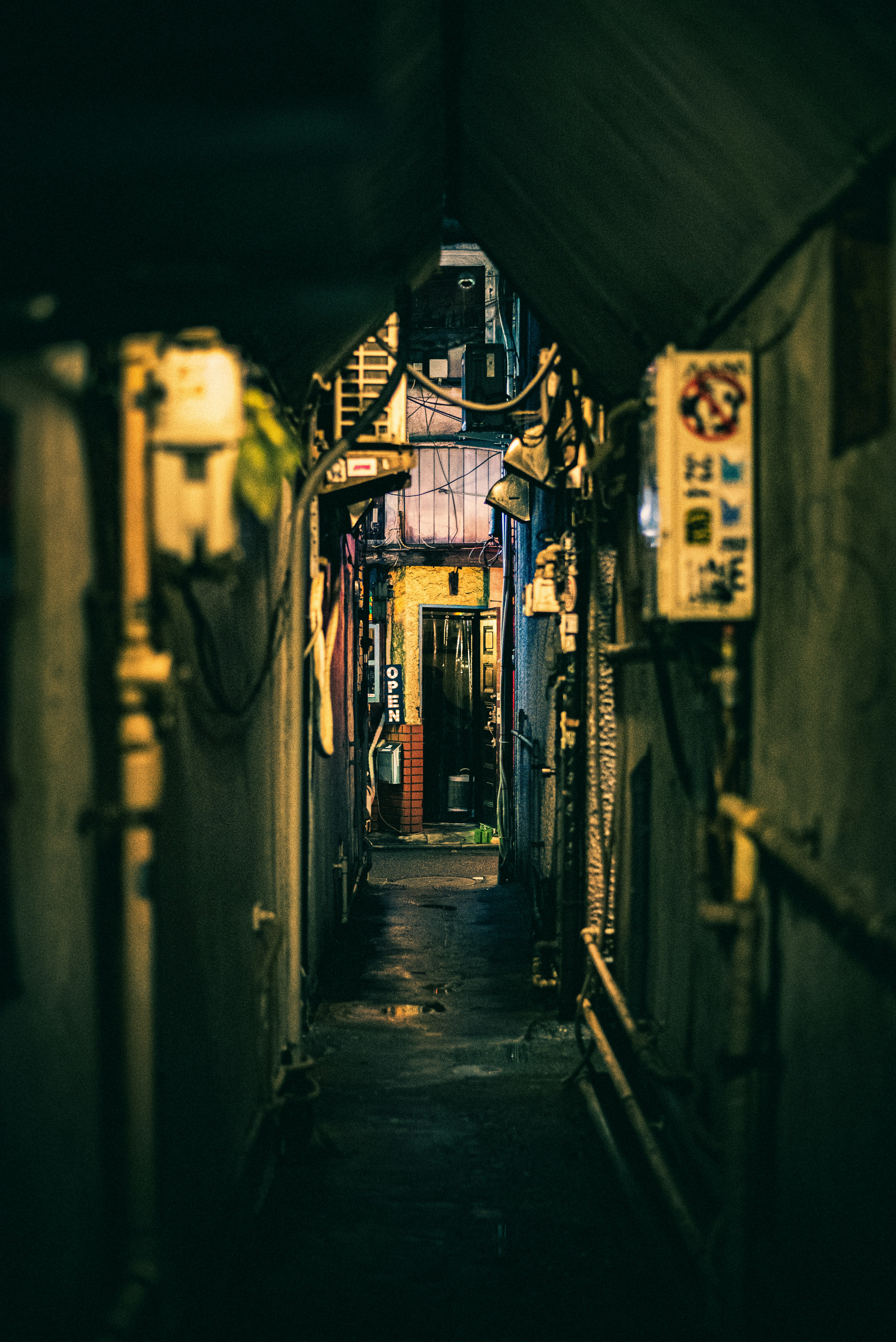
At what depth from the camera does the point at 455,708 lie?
22406 millimetres

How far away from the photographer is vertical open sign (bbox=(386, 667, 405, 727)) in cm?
2119

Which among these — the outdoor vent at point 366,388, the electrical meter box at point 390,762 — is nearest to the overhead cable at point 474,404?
the outdoor vent at point 366,388

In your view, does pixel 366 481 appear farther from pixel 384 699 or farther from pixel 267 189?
pixel 384 699

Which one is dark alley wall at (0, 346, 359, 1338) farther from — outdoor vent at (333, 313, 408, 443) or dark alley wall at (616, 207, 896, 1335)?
outdoor vent at (333, 313, 408, 443)

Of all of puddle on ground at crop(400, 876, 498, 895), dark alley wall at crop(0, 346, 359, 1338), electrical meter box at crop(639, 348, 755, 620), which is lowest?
puddle on ground at crop(400, 876, 498, 895)

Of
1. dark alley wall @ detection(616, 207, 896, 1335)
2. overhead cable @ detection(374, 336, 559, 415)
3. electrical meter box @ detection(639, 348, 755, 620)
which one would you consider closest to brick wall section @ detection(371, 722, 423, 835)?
overhead cable @ detection(374, 336, 559, 415)

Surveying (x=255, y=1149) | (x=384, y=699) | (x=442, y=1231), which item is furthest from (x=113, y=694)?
(x=384, y=699)

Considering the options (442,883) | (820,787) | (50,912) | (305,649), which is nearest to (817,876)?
(820,787)

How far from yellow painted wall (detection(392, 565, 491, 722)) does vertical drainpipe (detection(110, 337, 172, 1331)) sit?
18765 millimetres

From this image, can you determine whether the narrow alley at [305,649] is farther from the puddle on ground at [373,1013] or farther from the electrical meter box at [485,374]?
the electrical meter box at [485,374]

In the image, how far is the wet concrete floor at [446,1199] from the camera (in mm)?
4820

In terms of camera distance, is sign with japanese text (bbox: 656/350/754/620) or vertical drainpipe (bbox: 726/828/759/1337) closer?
vertical drainpipe (bbox: 726/828/759/1337)

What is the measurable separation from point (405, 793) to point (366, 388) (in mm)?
13743

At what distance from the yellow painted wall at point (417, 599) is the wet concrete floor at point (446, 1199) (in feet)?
41.1
